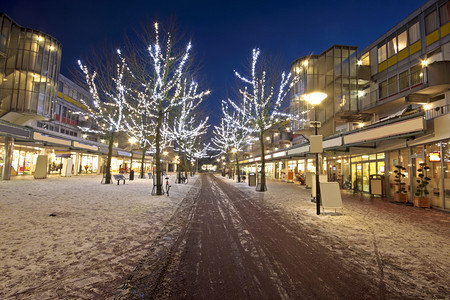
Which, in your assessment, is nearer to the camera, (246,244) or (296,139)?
(246,244)

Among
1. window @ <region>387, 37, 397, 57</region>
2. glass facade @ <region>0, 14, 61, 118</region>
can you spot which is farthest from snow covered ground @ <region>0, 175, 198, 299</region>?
glass facade @ <region>0, 14, 61, 118</region>

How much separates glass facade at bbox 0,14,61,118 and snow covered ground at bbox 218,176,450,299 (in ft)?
90.2

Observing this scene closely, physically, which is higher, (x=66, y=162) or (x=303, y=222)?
(x=66, y=162)

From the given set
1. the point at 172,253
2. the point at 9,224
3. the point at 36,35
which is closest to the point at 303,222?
the point at 172,253

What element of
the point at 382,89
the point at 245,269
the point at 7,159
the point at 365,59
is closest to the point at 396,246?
the point at 245,269

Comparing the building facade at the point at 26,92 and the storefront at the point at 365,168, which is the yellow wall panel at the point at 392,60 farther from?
the building facade at the point at 26,92

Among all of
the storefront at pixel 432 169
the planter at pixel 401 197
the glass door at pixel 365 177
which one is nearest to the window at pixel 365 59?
the glass door at pixel 365 177

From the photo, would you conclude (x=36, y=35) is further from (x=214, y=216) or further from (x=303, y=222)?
(x=303, y=222)

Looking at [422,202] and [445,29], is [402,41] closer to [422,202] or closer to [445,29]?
[445,29]

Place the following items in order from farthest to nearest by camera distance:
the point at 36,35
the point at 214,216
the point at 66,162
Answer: the point at 66,162 < the point at 36,35 < the point at 214,216

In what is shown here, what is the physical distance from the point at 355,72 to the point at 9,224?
24449 mm

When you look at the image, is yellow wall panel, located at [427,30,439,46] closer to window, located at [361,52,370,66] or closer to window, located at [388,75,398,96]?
window, located at [388,75,398,96]

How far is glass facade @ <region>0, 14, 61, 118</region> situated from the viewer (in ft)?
73.9

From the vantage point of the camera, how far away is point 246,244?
4816 mm
